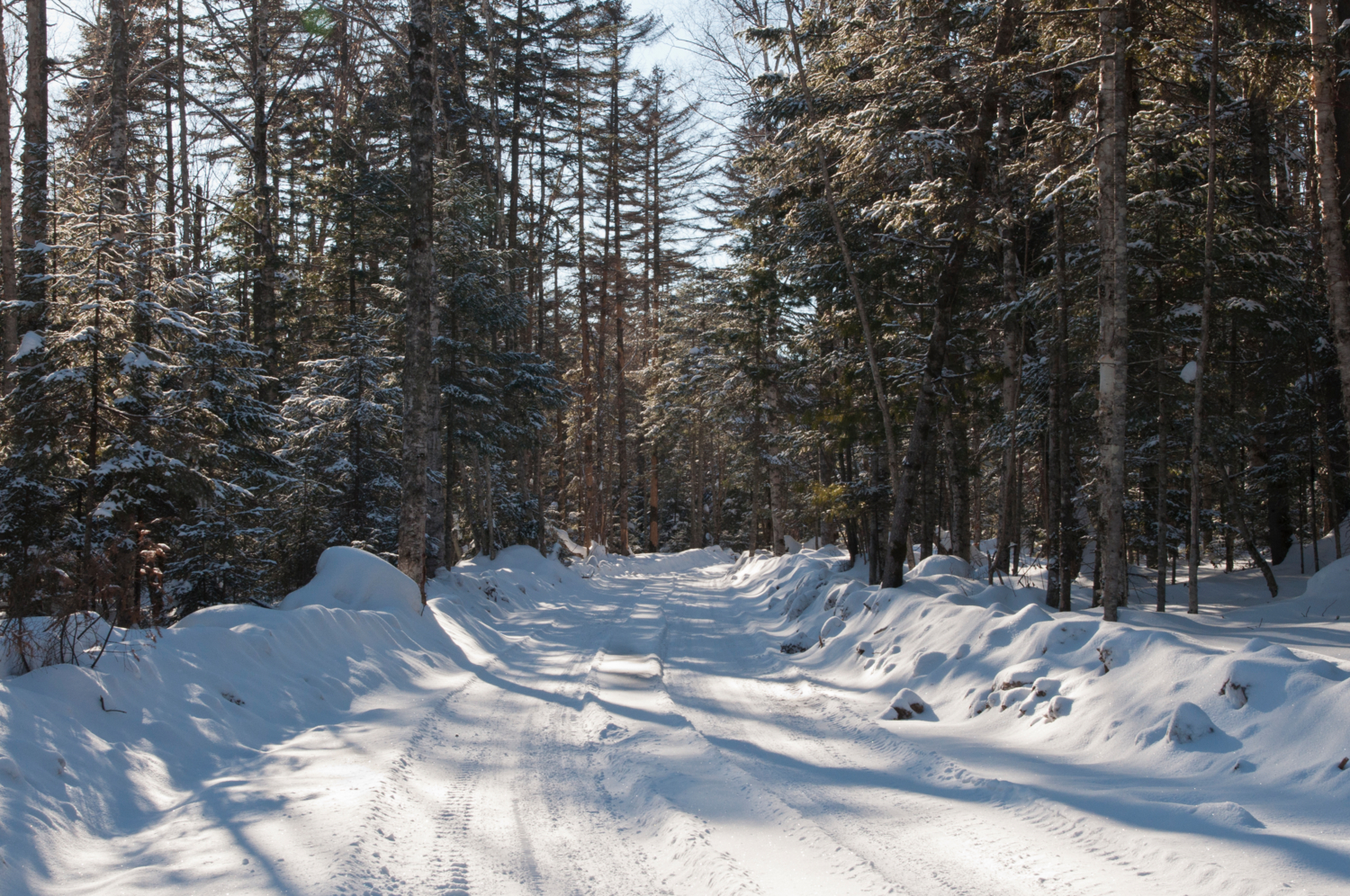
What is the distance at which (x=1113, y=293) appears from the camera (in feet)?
27.6

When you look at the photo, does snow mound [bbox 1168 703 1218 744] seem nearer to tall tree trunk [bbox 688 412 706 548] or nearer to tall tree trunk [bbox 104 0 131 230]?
tall tree trunk [bbox 104 0 131 230]

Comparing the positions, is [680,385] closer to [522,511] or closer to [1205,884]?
[522,511]

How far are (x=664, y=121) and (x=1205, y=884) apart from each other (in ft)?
112

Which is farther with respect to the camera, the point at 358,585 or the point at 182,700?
the point at 358,585

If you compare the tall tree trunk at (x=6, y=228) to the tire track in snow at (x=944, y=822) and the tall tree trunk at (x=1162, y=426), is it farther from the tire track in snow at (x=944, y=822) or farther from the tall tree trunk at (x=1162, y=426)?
the tall tree trunk at (x=1162, y=426)

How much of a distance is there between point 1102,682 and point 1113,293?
4.68m

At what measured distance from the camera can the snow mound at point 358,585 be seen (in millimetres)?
9625

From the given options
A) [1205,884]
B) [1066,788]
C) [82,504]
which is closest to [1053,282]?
[1066,788]

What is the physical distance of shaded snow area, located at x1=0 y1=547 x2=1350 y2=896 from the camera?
3602 mm

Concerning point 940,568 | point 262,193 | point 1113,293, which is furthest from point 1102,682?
point 262,193

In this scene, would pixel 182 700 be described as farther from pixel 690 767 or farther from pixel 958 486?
pixel 958 486

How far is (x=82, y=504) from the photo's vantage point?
8.78 metres

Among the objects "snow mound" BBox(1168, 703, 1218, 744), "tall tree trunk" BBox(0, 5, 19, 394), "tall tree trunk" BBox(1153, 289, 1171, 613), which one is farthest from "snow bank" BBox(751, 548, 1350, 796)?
"tall tree trunk" BBox(0, 5, 19, 394)

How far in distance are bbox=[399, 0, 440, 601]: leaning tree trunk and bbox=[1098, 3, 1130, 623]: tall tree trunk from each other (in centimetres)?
894
